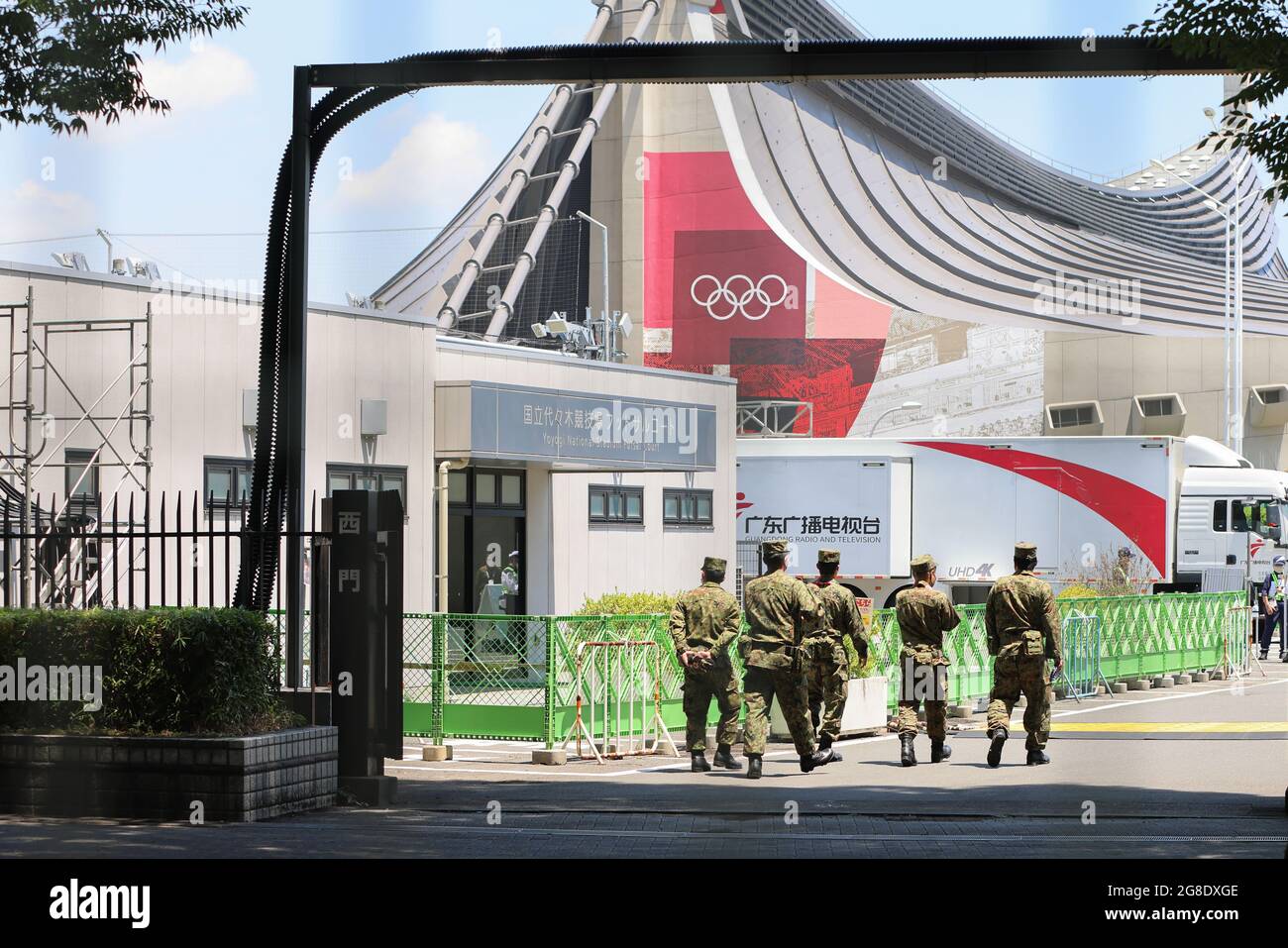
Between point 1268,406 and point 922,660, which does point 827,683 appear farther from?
point 1268,406

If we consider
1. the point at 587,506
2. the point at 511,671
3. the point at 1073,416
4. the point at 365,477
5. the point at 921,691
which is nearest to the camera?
the point at 921,691

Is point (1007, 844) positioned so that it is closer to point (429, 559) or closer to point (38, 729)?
point (38, 729)

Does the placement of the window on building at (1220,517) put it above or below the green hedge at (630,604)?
above

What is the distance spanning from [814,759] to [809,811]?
266cm

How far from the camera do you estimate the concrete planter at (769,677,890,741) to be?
1759 centimetres

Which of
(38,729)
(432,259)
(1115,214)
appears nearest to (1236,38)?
(38,729)

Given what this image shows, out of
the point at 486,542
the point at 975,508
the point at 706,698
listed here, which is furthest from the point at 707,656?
the point at 975,508

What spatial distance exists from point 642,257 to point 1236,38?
61.0 meters

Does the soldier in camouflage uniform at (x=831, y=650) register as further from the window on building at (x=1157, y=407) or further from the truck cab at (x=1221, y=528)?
the window on building at (x=1157, y=407)

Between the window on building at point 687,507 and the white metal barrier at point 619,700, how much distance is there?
1171 centimetres

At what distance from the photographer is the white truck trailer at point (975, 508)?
107 ft

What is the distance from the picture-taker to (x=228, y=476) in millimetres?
20062

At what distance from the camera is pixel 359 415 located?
2175cm

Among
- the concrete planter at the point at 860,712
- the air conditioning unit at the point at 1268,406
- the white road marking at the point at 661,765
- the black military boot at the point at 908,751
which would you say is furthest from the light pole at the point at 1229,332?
the black military boot at the point at 908,751
